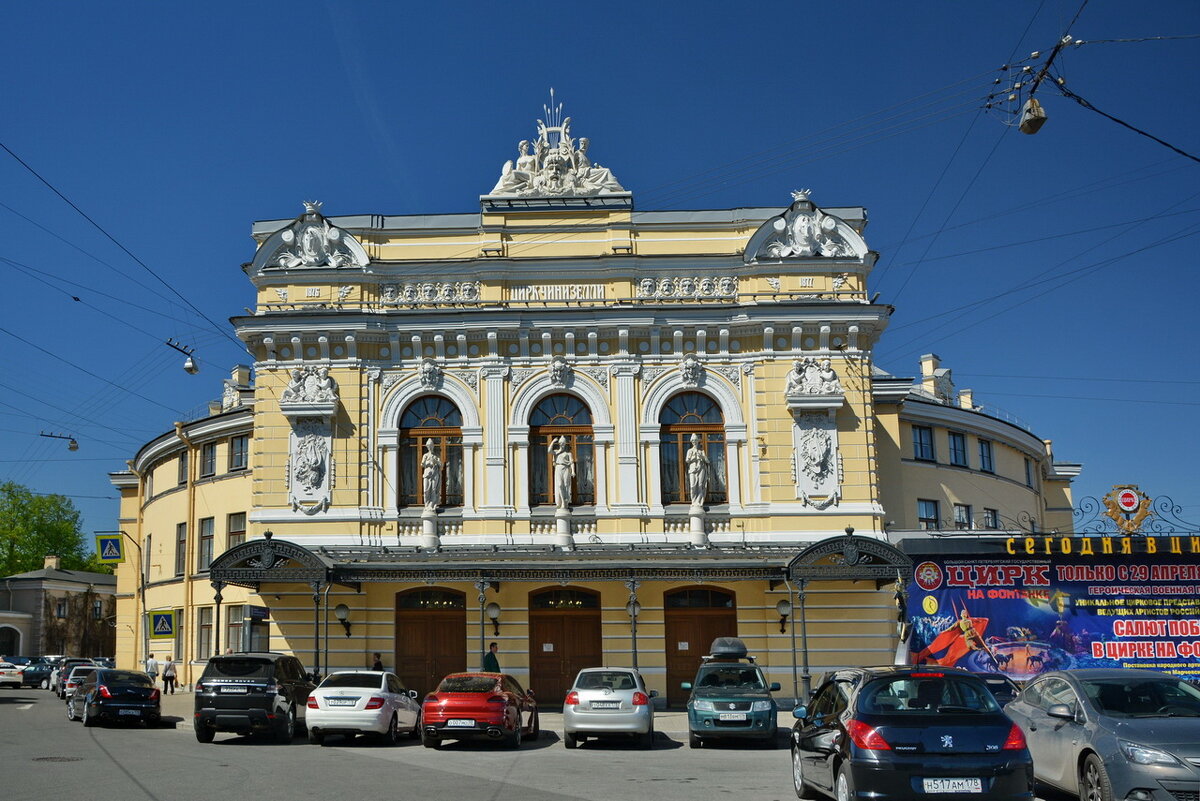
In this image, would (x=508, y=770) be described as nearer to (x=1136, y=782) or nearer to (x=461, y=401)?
(x=1136, y=782)

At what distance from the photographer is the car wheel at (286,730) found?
2217cm

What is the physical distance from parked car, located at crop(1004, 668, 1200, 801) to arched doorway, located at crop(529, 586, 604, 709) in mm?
16378

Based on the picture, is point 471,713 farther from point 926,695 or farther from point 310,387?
point 310,387

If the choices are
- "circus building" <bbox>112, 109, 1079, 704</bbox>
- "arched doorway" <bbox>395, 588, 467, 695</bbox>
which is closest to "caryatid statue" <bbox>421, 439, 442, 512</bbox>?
"circus building" <bbox>112, 109, 1079, 704</bbox>

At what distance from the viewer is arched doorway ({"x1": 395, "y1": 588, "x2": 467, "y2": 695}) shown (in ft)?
99.5

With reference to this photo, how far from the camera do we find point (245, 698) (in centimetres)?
2178

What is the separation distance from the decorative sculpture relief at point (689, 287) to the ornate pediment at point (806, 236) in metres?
1.19

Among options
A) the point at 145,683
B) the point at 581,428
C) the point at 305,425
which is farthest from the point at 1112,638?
the point at 145,683

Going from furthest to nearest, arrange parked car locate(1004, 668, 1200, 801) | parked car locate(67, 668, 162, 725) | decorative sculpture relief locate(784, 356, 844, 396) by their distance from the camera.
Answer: decorative sculpture relief locate(784, 356, 844, 396), parked car locate(67, 668, 162, 725), parked car locate(1004, 668, 1200, 801)

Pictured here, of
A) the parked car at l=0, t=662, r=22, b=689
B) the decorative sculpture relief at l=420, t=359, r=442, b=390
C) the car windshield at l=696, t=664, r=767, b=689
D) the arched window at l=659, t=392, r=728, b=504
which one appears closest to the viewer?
the car windshield at l=696, t=664, r=767, b=689

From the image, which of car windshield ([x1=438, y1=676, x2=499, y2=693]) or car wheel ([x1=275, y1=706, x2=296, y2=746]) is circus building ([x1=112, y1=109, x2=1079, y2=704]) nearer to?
car wheel ([x1=275, y1=706, x2=296, y2=746])

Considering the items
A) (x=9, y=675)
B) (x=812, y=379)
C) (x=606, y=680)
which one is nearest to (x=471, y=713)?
(x=606, y=680)

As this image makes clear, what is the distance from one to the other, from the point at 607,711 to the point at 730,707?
2301mm

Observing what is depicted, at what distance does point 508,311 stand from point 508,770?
1556 cm
